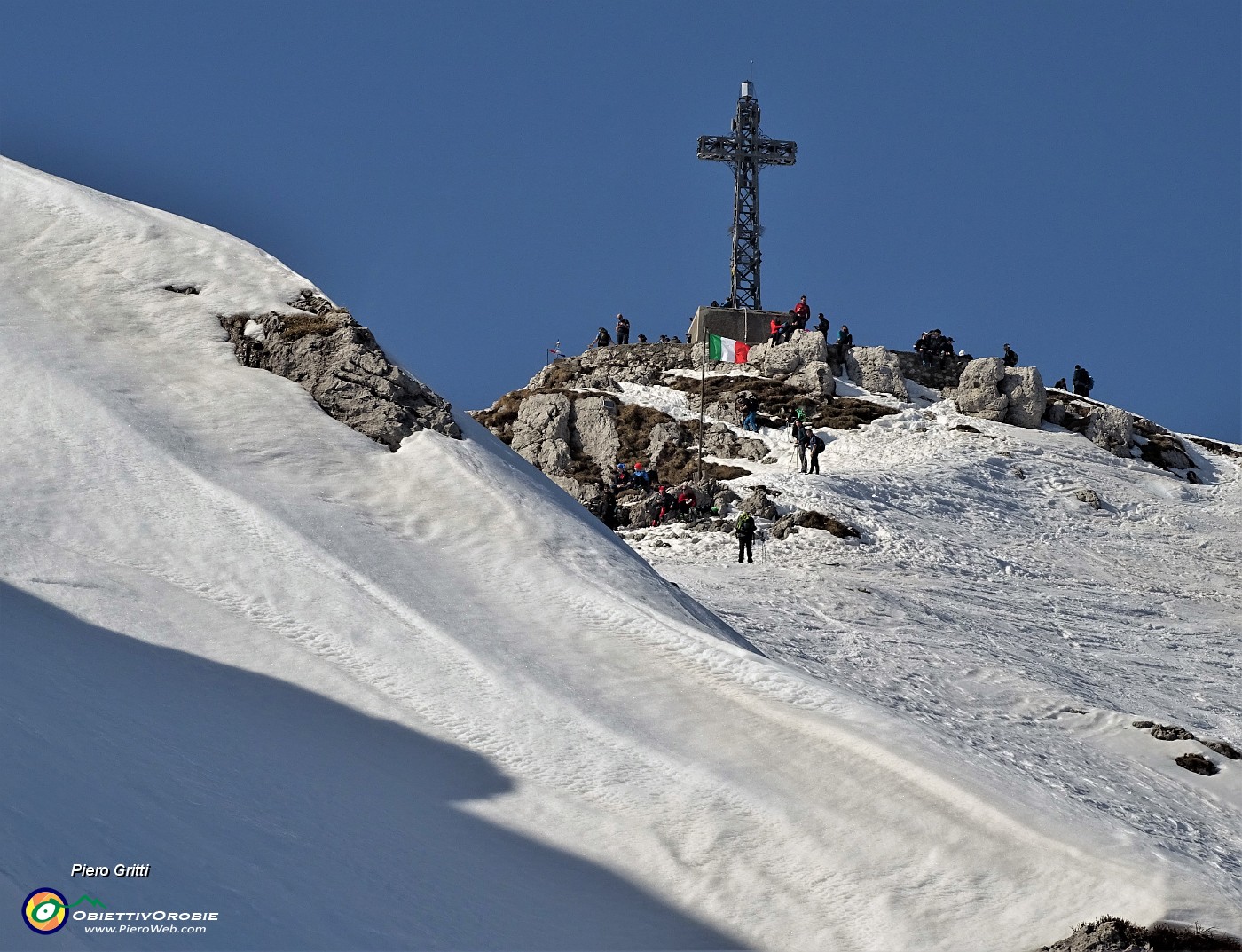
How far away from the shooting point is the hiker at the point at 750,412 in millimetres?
44781

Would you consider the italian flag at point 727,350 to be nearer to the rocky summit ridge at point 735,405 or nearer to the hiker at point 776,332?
the rocky summit ridge at point 735,405

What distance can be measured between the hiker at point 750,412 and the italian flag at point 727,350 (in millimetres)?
3644

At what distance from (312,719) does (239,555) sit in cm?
334

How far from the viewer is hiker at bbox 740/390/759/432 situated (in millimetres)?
44781

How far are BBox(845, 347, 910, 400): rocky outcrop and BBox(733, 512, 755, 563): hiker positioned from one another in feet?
63.2

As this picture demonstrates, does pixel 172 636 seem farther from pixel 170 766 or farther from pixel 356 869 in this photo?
pixel 356 869

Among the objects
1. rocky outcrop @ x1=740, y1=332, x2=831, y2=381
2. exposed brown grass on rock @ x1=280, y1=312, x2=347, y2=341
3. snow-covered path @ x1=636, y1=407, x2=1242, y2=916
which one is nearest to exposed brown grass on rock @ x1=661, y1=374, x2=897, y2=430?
rocky outcrop @ x1=740, y1=332, x2=831, y2=381

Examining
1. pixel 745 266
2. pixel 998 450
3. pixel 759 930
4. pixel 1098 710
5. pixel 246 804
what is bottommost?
pixel 759 930

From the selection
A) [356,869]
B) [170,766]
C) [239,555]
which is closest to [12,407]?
[239,555]

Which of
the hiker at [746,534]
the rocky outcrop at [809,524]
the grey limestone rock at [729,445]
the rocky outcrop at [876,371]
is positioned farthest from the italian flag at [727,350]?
the hiker at [746,534]

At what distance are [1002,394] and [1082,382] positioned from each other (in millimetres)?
6530

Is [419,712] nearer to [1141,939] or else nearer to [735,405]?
[1141,939]

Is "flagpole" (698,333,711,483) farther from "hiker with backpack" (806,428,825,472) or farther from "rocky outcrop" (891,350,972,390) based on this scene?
"rocky outcrop" (891,350,972,390)

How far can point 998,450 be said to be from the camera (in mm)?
43938
